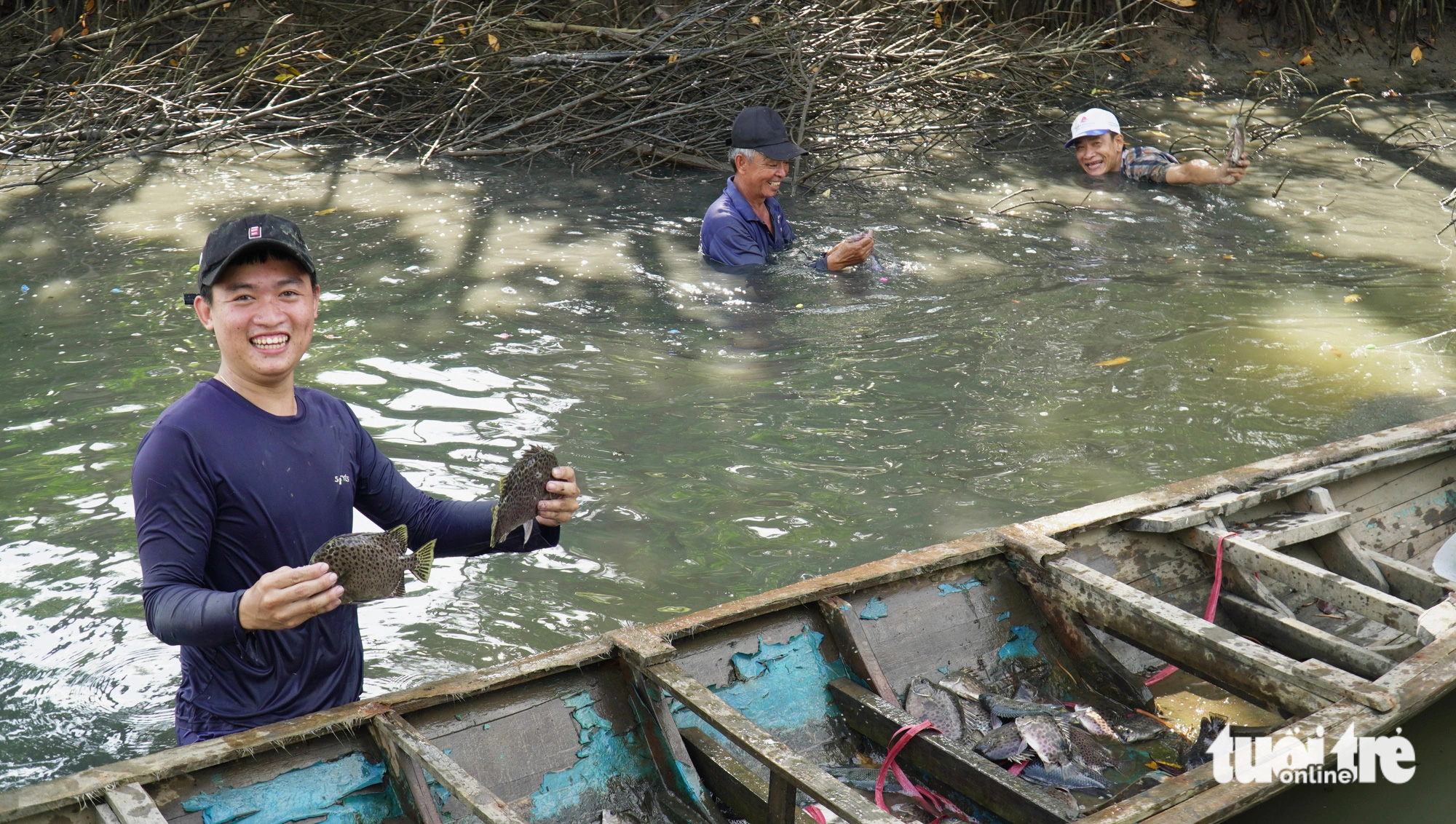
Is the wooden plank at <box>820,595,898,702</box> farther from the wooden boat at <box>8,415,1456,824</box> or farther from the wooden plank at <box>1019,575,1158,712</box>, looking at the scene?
the wooden plank at <box>1019,575,1158,712</box>

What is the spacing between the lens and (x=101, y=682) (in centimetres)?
389

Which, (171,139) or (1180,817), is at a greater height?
(171,139)

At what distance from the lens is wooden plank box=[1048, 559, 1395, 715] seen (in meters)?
3.06

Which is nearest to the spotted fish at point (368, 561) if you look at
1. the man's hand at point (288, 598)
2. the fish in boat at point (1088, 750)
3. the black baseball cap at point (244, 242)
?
the man's hand at point (288, 598)

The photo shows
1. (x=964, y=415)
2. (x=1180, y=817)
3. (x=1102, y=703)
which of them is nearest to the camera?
(x=1180, y=817)

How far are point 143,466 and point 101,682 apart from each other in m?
2.07

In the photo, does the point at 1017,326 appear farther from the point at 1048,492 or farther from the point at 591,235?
the point at 591,235

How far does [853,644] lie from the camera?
3.44 meters

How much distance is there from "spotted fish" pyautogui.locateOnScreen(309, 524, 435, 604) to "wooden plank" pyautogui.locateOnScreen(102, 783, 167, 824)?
579 mm

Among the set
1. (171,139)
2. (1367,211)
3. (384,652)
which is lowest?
(1367,211)

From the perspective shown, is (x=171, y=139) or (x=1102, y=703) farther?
(x=171, y=139)

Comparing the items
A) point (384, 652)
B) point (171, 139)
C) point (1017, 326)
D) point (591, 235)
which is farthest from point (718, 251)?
point (171, 139)

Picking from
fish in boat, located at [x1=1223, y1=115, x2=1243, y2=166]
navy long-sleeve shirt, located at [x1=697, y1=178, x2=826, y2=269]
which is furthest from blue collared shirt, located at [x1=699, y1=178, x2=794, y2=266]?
fish in boat, located at [x1=1223, y1=115, x2=1243, y2=166]

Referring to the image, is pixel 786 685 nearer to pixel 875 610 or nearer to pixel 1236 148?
pixel 875 610
